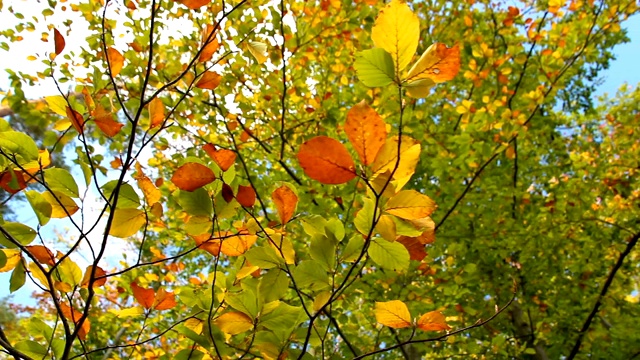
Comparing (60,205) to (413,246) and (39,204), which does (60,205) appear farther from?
(413,246)

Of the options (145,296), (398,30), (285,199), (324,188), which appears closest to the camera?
(398,30)

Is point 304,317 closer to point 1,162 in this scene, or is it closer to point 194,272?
point 1,162

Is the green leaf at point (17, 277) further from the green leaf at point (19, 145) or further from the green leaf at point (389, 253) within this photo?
the green leaf at point (389, 253)

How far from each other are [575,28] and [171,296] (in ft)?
9.64

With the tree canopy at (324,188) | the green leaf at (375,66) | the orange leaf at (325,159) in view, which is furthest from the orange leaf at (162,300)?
the green leaf at (375,66)

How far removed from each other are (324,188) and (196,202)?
1.95m

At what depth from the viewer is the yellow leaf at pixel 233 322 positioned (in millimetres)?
813

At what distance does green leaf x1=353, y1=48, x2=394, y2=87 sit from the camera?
0.52m

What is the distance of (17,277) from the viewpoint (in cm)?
80

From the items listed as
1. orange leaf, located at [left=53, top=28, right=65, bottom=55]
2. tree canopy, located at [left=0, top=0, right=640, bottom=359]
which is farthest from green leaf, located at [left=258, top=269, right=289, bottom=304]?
orange leaf, located at [left=53, top=28, right=65, bottom=55]

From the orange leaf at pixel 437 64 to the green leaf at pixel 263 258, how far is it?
0.43 meters

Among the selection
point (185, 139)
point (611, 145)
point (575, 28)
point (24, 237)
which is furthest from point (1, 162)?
point (611, 145)

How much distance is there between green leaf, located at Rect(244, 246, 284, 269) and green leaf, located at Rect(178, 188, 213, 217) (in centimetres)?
11

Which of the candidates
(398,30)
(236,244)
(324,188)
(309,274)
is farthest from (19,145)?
(324,188)
